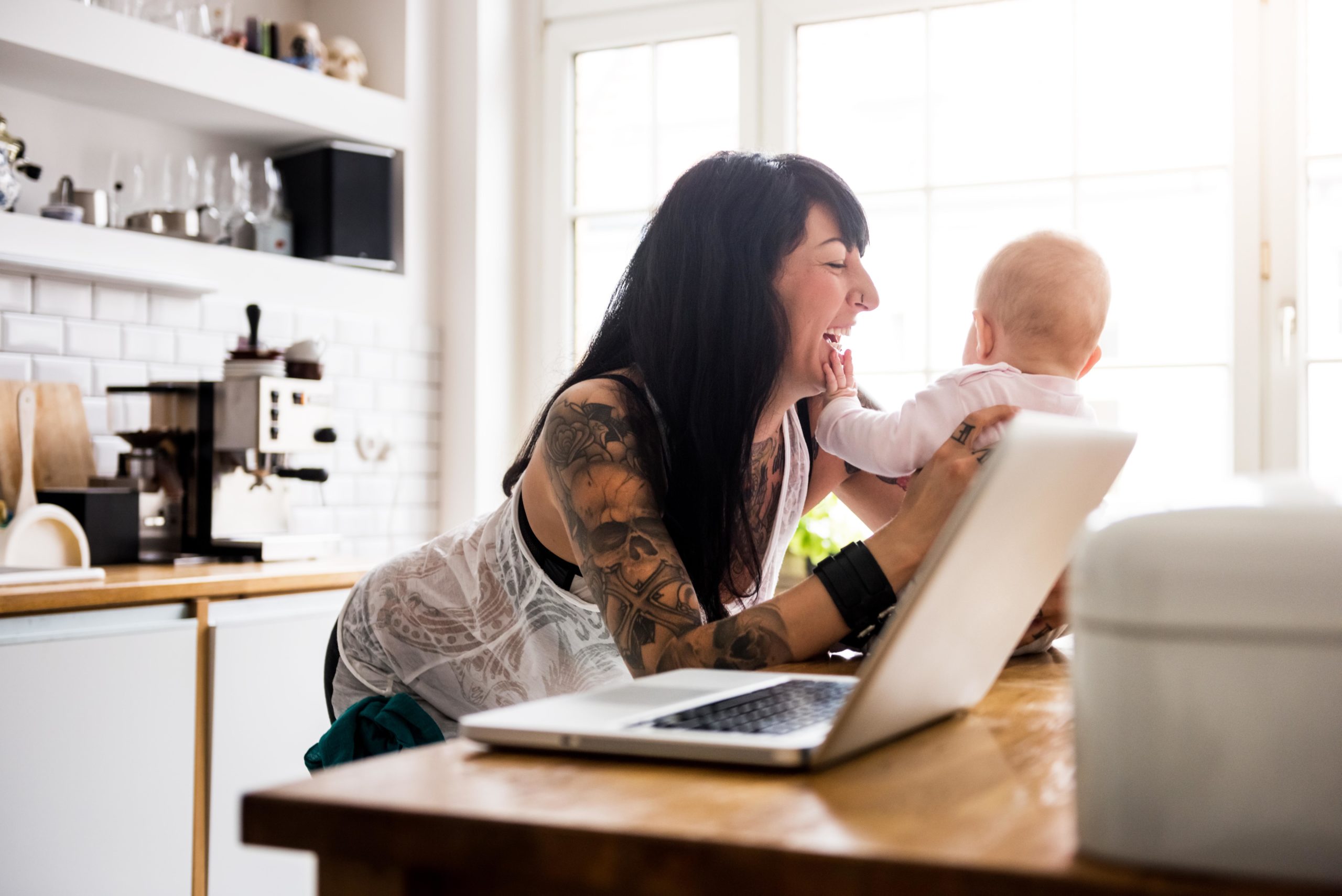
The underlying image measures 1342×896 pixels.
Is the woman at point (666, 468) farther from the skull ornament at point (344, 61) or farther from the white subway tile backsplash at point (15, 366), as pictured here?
the skull ornament at point (344, 61)

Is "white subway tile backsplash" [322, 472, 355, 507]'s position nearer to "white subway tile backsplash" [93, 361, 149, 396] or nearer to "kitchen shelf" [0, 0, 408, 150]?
"white subway tile backsplash" [93, 361, 149, 396]

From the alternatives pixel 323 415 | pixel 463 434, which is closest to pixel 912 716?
pixel 323 415

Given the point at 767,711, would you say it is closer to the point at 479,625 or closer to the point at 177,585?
the point at 479,625

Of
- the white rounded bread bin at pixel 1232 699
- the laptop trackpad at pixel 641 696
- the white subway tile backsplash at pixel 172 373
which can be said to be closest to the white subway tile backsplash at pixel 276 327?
the white subway tile backsplash at pixel 172 373

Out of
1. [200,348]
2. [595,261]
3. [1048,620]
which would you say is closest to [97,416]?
[200,348]

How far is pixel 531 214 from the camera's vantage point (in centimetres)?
425

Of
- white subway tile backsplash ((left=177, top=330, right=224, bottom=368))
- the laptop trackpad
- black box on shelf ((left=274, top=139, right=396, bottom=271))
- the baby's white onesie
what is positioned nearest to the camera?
the laptop trackpad

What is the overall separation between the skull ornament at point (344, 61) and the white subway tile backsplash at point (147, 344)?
109 cm

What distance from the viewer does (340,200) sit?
3.69 meters

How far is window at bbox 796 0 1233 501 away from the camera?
3.38 metres

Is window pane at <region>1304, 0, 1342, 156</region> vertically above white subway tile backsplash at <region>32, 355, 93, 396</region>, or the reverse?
window pane at <region>1304, 0, 1342, 156</region>

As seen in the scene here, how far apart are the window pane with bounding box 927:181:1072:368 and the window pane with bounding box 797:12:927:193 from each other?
149 millimetres

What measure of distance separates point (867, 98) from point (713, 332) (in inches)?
99.3

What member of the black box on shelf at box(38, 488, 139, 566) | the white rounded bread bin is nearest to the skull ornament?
the black box on shelf at box(38, 488, 139, 566)
